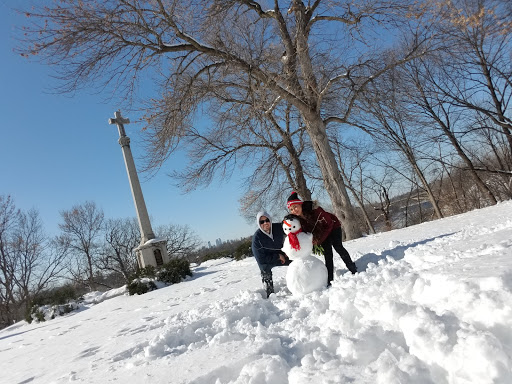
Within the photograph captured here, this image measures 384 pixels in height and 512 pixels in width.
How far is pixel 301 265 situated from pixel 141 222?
49.0ft

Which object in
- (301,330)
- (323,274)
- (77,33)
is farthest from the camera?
(77,33)

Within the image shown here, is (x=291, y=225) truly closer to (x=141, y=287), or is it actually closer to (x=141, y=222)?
(x=141, y=287)

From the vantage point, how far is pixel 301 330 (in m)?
2.75

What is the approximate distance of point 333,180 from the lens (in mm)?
10391

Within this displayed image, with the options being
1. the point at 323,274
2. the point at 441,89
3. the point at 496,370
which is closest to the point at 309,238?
the point at 323,274

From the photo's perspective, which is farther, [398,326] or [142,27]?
[142,27]

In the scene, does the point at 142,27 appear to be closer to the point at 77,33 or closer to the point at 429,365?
the point at 77,33

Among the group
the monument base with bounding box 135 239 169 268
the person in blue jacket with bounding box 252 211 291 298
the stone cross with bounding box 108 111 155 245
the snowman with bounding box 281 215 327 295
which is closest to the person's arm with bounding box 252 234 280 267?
the person in blue jacket with bounding box 252 211 291 298

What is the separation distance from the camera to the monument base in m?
16.2

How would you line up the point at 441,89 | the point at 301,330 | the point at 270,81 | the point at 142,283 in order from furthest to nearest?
the point at 441,89
the point at 142,283
the point at 270,81
the point at 301,330

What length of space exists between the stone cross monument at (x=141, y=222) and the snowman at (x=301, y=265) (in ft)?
44.3

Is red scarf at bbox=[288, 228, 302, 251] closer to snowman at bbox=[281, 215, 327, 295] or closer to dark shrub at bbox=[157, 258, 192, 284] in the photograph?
snowman at bbox=[281, 215, 327, 295]

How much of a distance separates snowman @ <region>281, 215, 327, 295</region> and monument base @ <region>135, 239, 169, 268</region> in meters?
13.5

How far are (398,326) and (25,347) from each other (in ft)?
21.3
